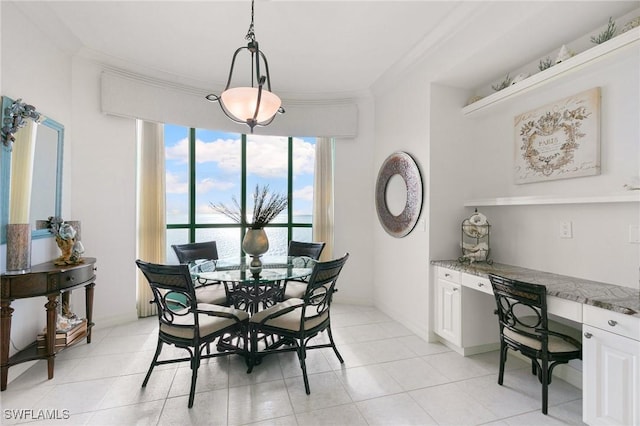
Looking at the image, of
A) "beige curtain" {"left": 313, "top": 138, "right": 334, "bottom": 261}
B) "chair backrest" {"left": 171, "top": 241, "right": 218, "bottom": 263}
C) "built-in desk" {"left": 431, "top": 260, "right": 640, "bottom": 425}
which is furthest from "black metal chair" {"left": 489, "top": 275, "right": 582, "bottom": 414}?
"chair backrest" {"left": 171, "top": 241, "right": 218, "bottom": 263}

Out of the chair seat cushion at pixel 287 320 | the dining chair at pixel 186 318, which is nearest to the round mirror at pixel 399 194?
the chair seat cushion at pixel 287 320

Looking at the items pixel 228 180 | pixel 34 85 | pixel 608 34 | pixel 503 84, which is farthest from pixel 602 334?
pixel 34 85

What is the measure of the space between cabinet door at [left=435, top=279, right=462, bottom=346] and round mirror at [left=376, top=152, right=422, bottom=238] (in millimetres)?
733

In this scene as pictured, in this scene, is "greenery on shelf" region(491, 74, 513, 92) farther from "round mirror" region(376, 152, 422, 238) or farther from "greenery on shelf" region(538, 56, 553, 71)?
"round mirror" region(376, 152, 422, 238)

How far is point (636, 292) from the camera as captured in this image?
1.83 metres

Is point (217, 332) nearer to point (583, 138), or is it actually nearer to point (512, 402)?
point (512, 402)

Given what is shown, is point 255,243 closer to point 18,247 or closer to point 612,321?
point 18,247

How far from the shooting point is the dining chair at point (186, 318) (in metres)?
1.96

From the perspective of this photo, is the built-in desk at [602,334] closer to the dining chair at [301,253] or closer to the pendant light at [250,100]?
the dining chair at [301,253]

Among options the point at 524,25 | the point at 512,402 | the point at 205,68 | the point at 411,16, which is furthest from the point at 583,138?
the point at 205,68

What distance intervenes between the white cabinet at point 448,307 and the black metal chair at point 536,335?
49 cm

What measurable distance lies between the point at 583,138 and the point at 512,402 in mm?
2001

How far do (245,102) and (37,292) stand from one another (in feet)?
6.81

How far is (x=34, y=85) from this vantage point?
8.19 ft
